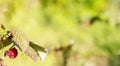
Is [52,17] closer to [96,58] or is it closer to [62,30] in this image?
[62,30]

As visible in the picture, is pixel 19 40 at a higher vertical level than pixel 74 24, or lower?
higher

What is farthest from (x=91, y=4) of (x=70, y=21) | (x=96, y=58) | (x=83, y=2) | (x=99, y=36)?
(x=96, y=58)

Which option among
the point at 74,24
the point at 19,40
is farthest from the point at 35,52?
the point at 74,24

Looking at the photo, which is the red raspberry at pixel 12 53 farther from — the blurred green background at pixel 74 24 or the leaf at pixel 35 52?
the blurred green background at pixel 74 24

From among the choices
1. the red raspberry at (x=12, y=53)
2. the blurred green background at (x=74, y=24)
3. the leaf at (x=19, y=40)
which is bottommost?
the blurred green background at (x=74, y=24)

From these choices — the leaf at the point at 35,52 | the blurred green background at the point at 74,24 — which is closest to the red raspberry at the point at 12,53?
the leaf at the point at 35,52

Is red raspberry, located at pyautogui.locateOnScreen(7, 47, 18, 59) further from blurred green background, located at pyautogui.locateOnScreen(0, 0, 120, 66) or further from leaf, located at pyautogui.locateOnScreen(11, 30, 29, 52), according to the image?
blurred green background, located at pyautogui.locateOnScreen(0, 0, 120, 66)

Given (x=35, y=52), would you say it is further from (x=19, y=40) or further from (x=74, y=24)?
(x=74, y=24)

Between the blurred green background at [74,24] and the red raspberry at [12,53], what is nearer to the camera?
the red raspberry at [12,53]

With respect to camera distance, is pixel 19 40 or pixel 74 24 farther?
pixel 74 24
